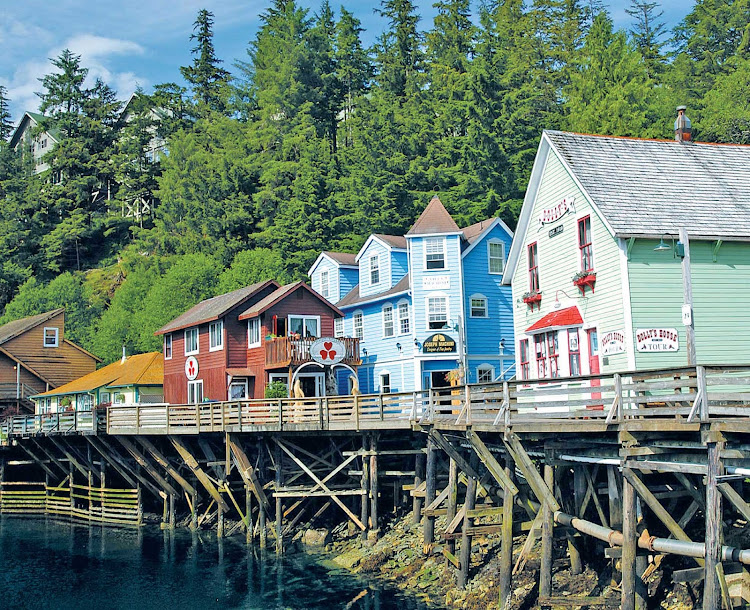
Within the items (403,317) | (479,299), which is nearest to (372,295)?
(403,317)

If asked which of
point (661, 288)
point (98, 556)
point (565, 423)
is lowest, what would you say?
point (98, 556)

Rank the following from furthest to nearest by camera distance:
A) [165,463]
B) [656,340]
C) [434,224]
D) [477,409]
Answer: [434,224]
[165,463]
[656,340]
[477,409]

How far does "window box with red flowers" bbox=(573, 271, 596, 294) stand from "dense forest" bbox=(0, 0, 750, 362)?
2596 cm

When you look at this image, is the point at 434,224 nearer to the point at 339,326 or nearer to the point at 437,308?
the point at 437,308

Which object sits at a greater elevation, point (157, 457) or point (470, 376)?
point (470, 376)

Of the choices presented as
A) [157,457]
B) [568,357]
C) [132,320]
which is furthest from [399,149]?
[568,357]

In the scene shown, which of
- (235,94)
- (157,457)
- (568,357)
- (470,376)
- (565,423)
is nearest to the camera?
(565,423)

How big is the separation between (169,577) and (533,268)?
15060 mm

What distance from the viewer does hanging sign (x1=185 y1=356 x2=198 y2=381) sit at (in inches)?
1546

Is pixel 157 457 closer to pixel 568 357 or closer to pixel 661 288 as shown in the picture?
pixel 568 357

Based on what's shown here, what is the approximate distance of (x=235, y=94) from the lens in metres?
77.1

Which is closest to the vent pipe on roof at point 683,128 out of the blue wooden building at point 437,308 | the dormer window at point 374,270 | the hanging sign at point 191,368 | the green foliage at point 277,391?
the blue wooden building at point 437,308

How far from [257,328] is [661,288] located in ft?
68.3

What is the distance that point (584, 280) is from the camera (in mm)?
23203
